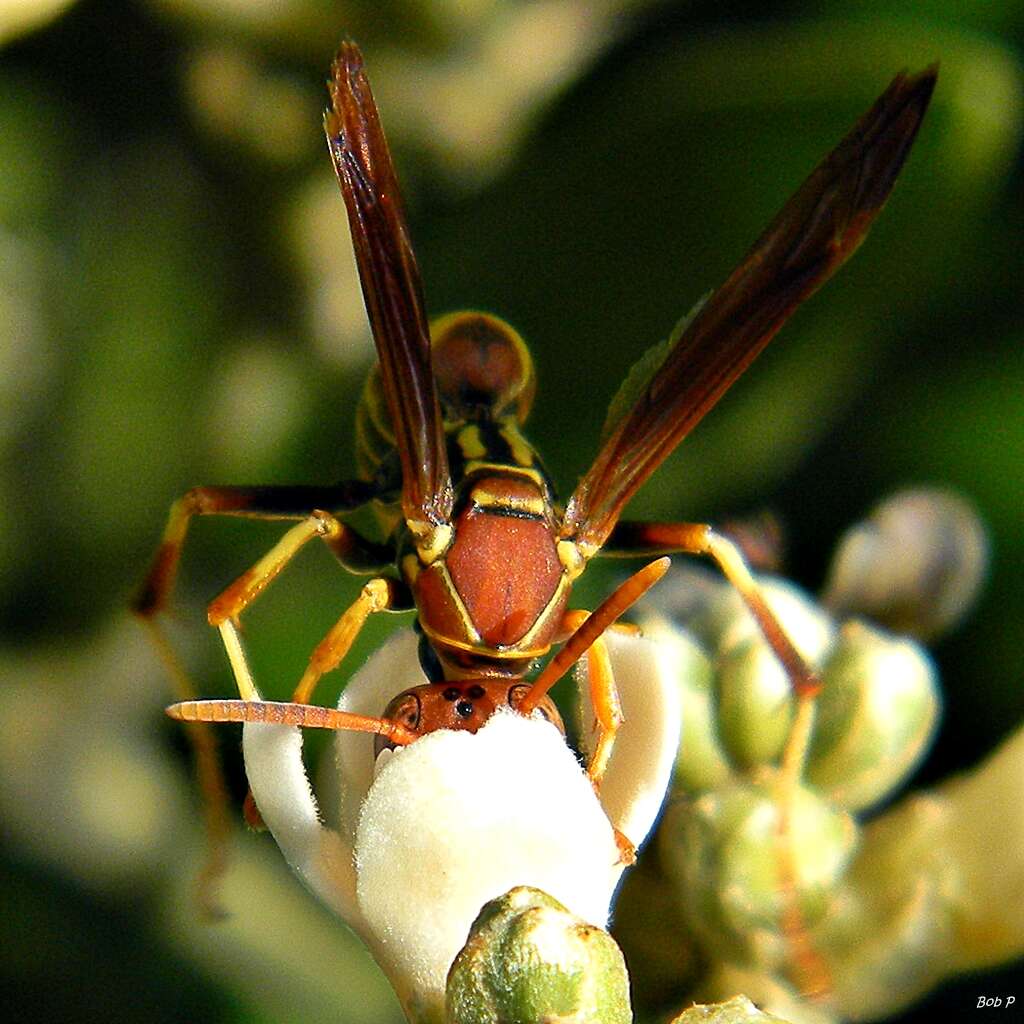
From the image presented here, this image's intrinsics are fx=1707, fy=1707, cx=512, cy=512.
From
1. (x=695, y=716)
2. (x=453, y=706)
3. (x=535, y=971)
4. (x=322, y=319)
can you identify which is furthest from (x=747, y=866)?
(x=322, y=319)

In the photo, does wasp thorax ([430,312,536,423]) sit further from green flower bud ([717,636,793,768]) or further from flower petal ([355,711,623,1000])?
flower petal ([355,711,623,1000])

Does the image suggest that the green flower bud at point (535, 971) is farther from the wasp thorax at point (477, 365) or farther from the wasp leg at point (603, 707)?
the wasp thorax at point (477, 365)

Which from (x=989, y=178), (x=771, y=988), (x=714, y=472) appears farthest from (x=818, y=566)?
(x=771, y=988)

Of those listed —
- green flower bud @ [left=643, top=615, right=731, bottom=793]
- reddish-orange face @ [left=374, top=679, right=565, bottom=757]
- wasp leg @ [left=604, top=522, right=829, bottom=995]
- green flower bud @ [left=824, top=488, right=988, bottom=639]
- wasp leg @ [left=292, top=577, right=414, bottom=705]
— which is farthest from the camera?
green flower bud @ [left=824, top=488, right=988, bottom=639]

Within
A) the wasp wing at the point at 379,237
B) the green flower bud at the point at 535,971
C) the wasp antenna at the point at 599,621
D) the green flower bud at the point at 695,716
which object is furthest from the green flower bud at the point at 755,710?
the green flower bud at the point at 535,971

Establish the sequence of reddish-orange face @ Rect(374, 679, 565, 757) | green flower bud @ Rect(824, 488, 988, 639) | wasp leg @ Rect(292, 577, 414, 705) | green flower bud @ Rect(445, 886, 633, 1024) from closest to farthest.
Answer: green flower bud @ Rect(445, 886, 633, 1024) → reddish-orange face @ Rect(374, 679, 565, 757) → wasp leg @ Rect(292, 577, 414, 705) → green flower bud @ Rect(824, 488, 988, 639)

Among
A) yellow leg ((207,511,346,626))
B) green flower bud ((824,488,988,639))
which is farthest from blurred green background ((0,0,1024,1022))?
yellow leg ((207,511,346,626))

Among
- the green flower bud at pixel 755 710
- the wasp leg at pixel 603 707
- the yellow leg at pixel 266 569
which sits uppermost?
the yellow leg at pixel 266 569
